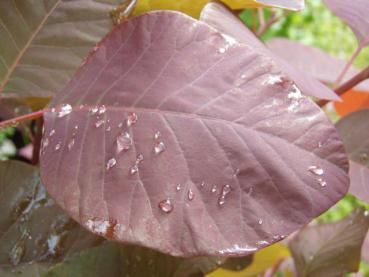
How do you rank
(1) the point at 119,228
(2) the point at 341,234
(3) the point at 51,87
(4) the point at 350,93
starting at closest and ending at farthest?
(1) the point at 119,228
(3) the point at 51,87
(2) the point at 341,234
(4) the point at 350,93

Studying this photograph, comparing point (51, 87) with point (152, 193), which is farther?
point (51, 87)

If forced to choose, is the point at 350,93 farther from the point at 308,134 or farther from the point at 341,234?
the point at 308,134

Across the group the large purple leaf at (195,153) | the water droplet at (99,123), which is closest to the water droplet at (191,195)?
the large purple leaf at (195,153)

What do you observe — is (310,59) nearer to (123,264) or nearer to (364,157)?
(364,157)

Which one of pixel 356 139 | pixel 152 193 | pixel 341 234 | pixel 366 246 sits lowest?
pixel 366 246

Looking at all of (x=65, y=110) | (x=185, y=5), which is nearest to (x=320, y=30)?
(x=185, y=5)

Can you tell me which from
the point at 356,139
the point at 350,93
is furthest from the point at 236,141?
the point at 350,93

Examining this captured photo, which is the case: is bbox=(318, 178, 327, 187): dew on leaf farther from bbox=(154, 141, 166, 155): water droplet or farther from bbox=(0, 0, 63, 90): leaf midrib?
bbox=(0, 0, 63, 90): leaf midrib

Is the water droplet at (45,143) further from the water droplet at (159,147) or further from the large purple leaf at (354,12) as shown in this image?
the large purple leaf at (354,12)
